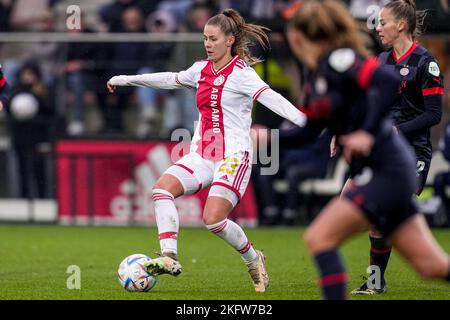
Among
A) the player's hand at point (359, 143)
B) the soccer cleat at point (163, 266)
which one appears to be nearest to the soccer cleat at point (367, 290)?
the soccer cleat at point (163, 266)

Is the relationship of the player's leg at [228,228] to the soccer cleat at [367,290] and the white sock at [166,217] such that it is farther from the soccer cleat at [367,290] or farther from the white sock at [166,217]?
the soccer cleat at [367,290]

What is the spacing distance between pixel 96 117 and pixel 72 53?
43.2 inches

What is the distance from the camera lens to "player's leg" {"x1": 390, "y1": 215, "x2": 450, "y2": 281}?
5801mm

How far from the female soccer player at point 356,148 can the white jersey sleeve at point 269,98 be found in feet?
6.25

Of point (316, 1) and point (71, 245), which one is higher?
point (316, 1)

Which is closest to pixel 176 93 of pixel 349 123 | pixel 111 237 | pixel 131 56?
pixel 131 56

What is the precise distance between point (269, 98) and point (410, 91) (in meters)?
1.18

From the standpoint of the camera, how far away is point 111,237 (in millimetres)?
13836

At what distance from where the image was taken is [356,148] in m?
5.60

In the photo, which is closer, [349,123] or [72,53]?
[349,123]

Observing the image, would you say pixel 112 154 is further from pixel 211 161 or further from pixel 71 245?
pixel 211 161

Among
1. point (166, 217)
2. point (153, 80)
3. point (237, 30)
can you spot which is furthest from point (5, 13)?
point (166, 217)

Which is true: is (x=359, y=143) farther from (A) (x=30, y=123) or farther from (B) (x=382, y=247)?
(A) (x=30, y=123)

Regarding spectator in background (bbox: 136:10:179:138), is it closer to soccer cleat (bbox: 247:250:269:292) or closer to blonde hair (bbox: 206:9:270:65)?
blonde hair (bbox: 206:9:270:65)
